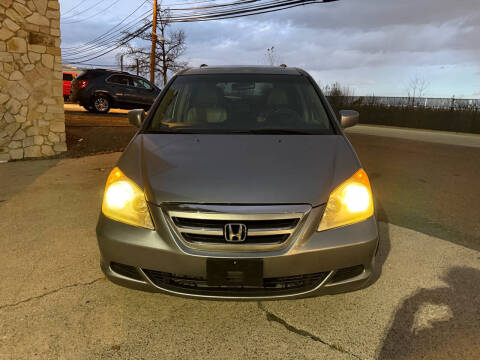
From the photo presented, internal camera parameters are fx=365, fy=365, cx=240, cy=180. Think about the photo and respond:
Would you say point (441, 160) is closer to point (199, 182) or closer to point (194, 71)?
point (194, 71)

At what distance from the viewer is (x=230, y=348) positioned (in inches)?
82.3

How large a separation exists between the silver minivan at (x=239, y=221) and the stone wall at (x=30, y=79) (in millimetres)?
5837

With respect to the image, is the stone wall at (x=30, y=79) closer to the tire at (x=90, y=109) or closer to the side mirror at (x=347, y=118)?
the side mirror at (x=347, y=118)

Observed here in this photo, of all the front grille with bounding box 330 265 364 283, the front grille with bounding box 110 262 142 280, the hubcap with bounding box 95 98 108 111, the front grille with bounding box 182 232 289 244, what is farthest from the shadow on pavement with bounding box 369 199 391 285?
the hubcap with bounding box 95 98 108 111

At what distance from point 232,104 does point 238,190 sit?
1.41 m

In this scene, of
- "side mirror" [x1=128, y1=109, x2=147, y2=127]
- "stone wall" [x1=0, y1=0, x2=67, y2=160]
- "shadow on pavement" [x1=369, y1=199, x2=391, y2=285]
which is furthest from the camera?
"stone wall" [x1=0, y1=0, x2=67, y2=160]

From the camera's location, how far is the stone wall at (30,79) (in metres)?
6.83

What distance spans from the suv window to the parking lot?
11.9 meters

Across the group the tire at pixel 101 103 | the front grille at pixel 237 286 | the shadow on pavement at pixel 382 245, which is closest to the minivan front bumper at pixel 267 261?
the front grille at pixel 237 286

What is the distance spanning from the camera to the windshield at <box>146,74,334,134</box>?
9.81 ft

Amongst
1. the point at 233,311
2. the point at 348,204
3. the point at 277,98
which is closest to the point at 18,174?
the point at 277,98

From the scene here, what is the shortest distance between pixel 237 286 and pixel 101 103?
1458 centimetres

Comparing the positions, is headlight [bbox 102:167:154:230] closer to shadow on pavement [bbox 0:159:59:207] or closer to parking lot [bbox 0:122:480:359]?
parking lot [bbox 0:122:480:359]

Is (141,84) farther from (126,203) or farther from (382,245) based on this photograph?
(126,203)
